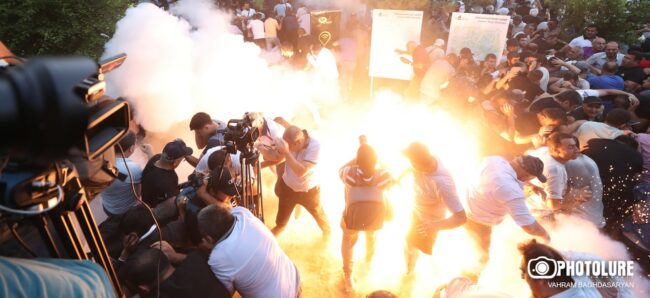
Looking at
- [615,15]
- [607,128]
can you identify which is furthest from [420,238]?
[615,15]

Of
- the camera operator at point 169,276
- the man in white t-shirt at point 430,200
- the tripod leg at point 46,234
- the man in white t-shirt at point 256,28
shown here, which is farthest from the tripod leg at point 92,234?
the man in white t-shirt at point 256,28

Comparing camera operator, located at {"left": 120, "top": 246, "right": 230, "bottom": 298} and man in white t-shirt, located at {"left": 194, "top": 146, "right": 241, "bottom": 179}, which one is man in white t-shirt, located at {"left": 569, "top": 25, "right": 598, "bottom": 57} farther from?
camera operator, located at {"left": 120, "top": 246, "right": 230, "bottom": 298}

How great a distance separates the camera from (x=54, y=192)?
54.1 inches

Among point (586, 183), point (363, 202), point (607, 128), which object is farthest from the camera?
point (607, 128)

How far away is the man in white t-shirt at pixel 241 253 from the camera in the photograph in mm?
2754

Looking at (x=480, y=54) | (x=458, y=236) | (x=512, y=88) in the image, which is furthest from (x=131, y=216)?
(x=480, y=54)

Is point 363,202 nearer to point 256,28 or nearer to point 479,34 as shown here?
point 479,34

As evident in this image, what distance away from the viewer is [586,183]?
4297 mm

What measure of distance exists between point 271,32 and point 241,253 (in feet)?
34.0

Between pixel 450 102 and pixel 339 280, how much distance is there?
456 cm

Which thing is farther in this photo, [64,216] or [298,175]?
[298,175]

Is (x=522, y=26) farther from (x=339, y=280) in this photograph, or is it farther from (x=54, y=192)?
(x=54, y=192)

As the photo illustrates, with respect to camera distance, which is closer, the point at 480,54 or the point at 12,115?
the point at 12,115

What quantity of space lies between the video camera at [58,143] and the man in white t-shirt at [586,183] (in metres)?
4.77
